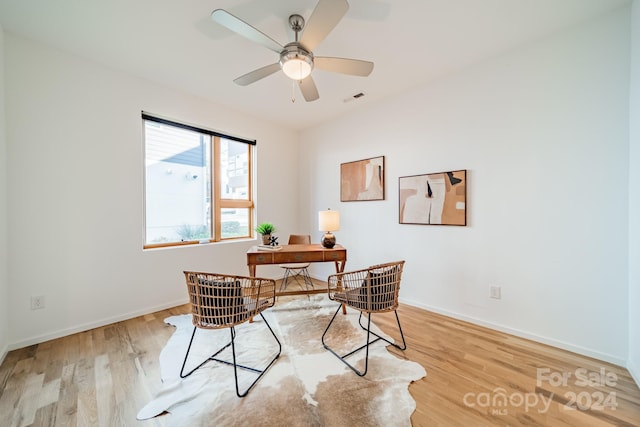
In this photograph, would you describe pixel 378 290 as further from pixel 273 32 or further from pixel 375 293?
pixel 273 32

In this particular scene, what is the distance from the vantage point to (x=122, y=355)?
6.76 ft

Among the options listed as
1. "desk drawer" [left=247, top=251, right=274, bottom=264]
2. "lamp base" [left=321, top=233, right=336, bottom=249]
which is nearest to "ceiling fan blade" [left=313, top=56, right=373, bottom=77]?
"lamp base" [left=321, top=233, right=336, bottom=249]

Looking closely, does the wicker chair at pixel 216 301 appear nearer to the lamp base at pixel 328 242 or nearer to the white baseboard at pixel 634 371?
the lamp base at pixel 328 242

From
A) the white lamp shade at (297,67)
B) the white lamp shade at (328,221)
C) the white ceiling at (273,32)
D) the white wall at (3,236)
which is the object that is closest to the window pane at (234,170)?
the white ceiling at (273,32)

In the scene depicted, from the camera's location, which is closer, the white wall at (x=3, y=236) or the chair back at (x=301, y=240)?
the white wall at (x=3, y=236)

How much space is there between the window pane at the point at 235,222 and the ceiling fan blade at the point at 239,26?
2556 mm

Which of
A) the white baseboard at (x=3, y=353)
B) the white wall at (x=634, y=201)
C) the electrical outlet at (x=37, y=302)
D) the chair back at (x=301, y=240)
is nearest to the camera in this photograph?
the white wall at (x=634, y=201)

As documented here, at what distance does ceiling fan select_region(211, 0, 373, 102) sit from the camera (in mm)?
1490

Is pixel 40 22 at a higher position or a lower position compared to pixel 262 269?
higher

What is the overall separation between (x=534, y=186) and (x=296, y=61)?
7.75 feet

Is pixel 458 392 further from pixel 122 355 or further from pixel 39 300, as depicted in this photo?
pixel 39 300

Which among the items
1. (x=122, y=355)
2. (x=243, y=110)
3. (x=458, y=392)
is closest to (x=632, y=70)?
(x=458, y=392)

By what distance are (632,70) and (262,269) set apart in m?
4.45

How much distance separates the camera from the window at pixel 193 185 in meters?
3.07
